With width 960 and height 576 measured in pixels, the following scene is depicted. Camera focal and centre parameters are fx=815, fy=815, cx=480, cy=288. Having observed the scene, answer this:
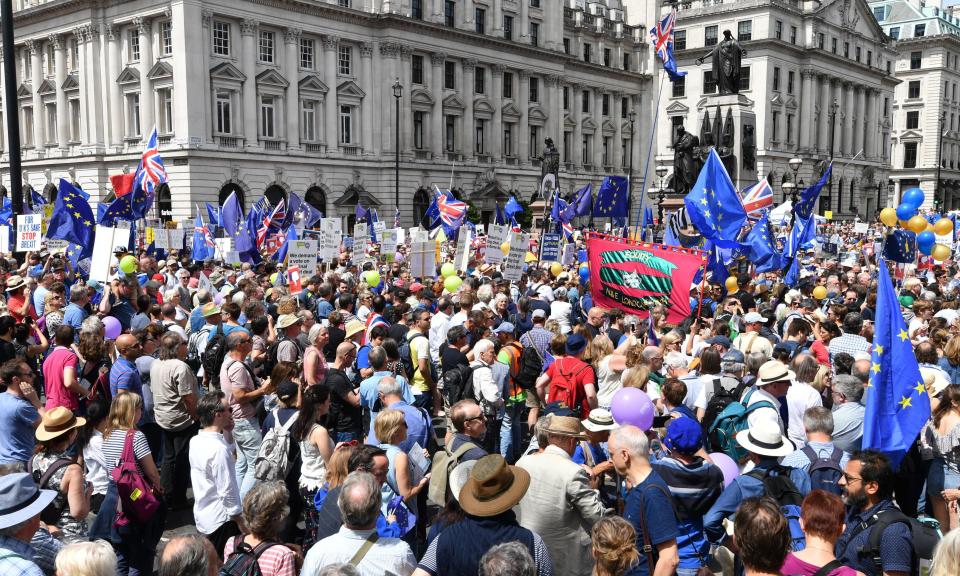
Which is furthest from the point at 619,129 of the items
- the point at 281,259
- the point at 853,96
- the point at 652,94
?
the point at 281,259

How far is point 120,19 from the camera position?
43625 millimetres

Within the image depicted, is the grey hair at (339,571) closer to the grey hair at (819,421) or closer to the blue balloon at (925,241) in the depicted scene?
the grey hair at (819,421)

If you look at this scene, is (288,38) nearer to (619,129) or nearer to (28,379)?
(619,129)

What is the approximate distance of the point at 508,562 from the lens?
366 cm

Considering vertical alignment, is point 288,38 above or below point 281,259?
above

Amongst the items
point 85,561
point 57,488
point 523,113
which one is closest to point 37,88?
point 523,113

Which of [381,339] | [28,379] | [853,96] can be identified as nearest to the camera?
[28,379]

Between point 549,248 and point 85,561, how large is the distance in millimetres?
15782

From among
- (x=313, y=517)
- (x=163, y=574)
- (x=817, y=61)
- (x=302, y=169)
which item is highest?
(x=817, y=61)

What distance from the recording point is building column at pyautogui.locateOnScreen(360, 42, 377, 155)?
48.2m

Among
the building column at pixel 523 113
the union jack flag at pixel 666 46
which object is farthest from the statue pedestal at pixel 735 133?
the building column at pixel 523 113

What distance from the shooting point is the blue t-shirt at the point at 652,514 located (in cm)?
461

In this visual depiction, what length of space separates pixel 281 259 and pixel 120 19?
100ft

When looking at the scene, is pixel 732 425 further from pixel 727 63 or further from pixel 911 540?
pixel 727 63
